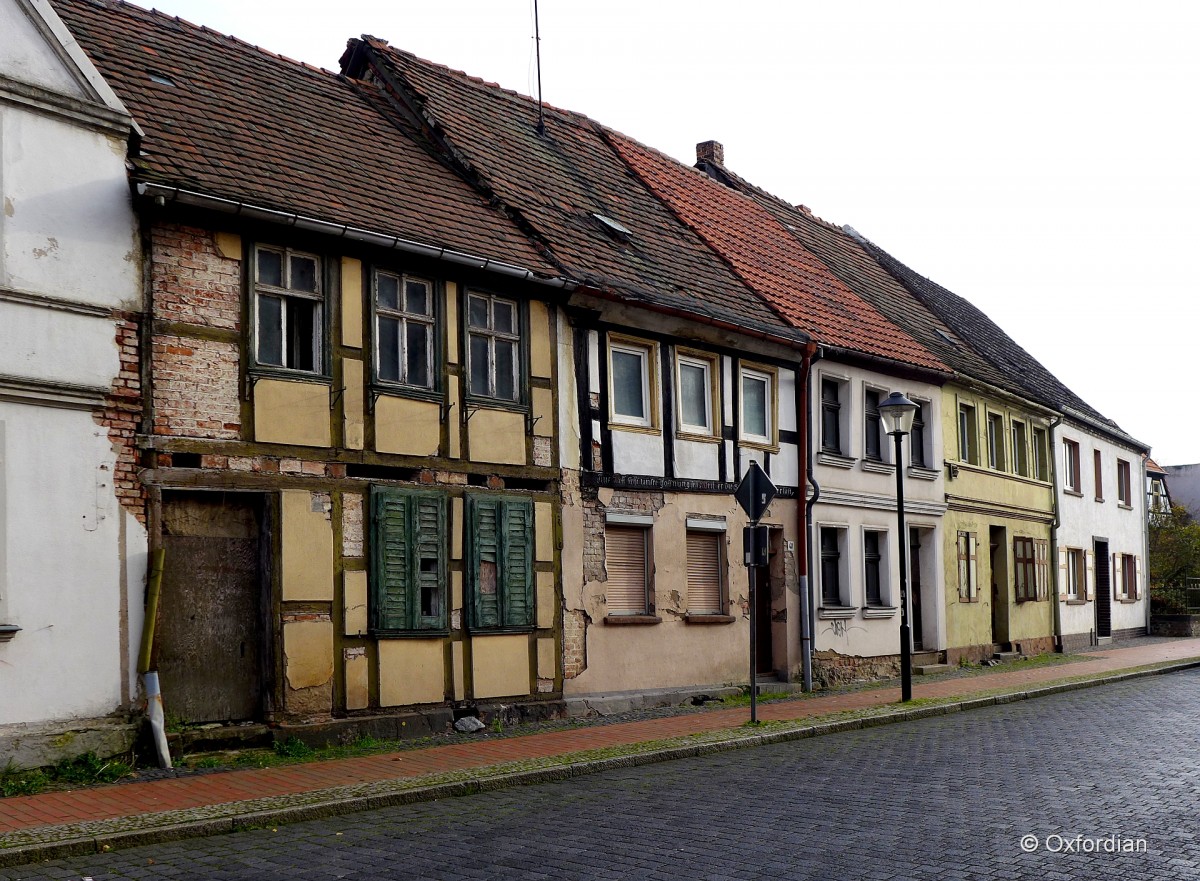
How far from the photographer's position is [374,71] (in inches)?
804

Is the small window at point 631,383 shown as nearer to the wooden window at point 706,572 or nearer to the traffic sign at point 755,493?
the wooden window at point 706,572

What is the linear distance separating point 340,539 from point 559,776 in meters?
3.86

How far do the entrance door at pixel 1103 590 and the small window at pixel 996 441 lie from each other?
874cm

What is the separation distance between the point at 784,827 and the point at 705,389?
37.2ft

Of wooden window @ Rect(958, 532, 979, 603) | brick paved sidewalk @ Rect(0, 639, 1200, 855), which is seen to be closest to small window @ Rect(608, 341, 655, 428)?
brick paved sidewalk @ Rect(0, 639, 1200, 855)

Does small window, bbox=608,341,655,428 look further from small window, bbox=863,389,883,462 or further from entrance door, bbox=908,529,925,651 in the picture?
entrance door, bbox=908,529,925,651

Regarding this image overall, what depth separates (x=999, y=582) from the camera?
29297 millimetres

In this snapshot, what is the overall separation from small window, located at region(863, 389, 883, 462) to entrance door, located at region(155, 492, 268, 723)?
42.5 ft

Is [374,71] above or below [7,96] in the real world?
above

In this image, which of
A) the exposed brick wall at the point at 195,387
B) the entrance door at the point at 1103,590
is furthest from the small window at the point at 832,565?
the entrance door at the point at 1103,590

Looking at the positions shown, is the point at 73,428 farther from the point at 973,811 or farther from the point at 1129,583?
the point at 1129,583

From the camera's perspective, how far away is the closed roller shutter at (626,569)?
Answer: 17.5 meters

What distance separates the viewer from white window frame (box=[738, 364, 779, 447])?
19984 mm

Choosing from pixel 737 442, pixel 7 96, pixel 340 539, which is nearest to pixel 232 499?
pixel 340 539
